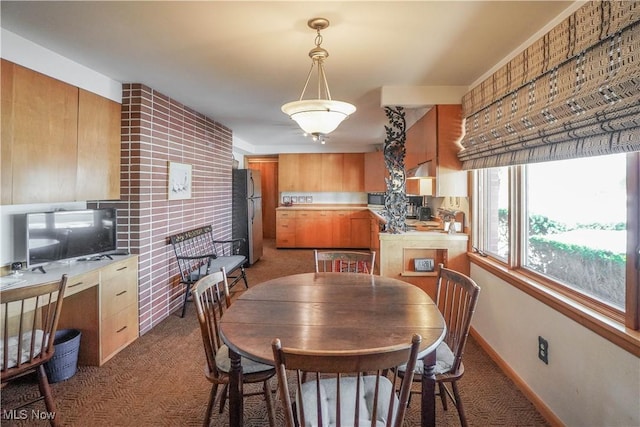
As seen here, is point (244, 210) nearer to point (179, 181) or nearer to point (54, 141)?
point (179, 181)

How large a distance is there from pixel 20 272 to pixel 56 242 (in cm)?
27

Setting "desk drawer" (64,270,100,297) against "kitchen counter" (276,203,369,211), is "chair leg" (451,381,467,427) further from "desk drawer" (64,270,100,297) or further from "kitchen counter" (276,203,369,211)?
"kitchen counter" (276,203,369,211)

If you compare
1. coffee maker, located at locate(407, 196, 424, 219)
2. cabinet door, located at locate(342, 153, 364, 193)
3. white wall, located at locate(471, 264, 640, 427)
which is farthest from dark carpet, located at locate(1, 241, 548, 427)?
cabinet door, located at locate(342, 153, 364, 193)

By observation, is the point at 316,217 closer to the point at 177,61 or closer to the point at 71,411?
the point at 177,61

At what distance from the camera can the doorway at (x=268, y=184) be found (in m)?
8.13

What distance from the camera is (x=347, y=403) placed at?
1.33 metres

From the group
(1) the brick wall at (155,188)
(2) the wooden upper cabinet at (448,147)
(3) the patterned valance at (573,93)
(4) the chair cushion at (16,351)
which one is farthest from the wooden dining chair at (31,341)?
(2) the wooden upper cabinet at (448,147)

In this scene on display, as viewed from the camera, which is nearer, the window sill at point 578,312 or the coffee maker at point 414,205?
the window sill at point 578,312

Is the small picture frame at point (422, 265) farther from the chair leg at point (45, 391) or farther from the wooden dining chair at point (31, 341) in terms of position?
the chair leg at point (45, 391)

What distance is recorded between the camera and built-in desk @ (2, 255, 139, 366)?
2.27 meters

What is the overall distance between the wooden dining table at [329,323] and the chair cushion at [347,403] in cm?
21

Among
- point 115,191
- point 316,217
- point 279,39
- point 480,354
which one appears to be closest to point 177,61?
point 279,39

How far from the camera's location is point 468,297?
1743 millimetres

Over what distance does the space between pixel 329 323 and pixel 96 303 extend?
1.96 m
